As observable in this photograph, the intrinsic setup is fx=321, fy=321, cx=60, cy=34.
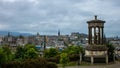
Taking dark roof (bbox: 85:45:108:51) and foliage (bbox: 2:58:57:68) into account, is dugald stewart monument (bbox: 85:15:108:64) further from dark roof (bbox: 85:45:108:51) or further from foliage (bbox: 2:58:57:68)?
foliage (bbox: 2:58:57:68)

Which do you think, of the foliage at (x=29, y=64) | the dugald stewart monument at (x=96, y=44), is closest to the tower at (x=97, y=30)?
the dugald stewart monument at (x=96, y=44)

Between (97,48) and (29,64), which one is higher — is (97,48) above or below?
above

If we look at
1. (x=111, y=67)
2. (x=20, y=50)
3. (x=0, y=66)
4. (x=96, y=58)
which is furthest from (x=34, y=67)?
(x=20, y=50)

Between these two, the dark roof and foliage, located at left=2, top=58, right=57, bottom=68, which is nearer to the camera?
foliage, located at left=2, top=58, right=57, bottom=68

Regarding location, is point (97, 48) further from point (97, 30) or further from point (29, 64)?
point (29, 64)

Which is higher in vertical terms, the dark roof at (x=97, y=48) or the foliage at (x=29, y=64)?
the dark roof at (x=97, y=48)

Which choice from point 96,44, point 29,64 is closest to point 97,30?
point 96,44

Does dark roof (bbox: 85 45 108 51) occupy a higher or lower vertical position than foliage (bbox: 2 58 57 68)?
higher

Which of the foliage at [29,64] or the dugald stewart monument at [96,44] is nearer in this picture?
the foliage at [29,64]

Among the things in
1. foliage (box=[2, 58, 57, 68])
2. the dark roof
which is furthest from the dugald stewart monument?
foliage (box=[2, 58, 57, 68])

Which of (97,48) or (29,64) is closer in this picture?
(29,64)

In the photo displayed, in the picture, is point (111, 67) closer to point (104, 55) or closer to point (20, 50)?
point (104, 55)

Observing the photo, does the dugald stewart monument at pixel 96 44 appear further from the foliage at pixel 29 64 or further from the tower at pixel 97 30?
the foliage at pixel 29 64

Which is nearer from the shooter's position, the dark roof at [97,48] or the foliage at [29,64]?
the foliage at [29,64]
